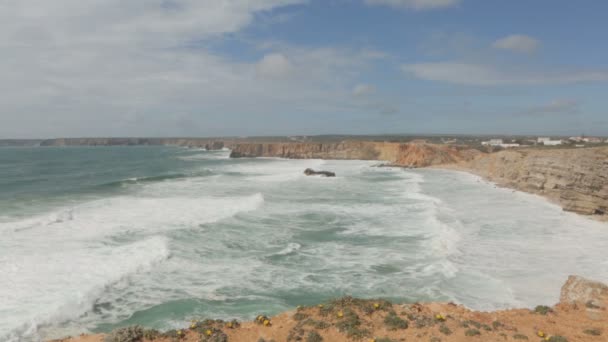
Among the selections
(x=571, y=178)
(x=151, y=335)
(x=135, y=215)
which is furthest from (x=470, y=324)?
(x=571, y=178)

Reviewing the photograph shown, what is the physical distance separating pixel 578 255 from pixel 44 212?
34.8 m

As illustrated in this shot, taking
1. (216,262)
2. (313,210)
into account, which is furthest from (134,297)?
(313,210)

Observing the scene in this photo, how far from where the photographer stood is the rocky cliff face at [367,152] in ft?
Answer: 277

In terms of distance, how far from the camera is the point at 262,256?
68.6ft

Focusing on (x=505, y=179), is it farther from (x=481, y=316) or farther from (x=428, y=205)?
(x=481, y=316)

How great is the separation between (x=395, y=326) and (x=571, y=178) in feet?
109

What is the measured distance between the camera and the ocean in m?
15.2

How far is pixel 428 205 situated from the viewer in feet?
116

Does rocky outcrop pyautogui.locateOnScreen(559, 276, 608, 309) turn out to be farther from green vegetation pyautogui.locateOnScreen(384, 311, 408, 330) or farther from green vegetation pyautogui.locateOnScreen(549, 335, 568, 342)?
→ green vegetation pyautogui.locateOnScreen(384, 311, 408, 330)

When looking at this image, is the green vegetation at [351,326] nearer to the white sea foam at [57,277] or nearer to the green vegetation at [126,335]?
the green vegetation at [126,335]

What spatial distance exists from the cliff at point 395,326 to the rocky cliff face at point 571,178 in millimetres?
23503

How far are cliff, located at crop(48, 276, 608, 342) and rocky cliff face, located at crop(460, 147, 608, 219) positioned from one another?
23.5 metres

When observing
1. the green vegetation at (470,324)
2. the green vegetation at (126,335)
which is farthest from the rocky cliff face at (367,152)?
the green vegetation at (126,335)

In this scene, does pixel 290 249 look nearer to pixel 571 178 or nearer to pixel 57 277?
pixel 57 277
